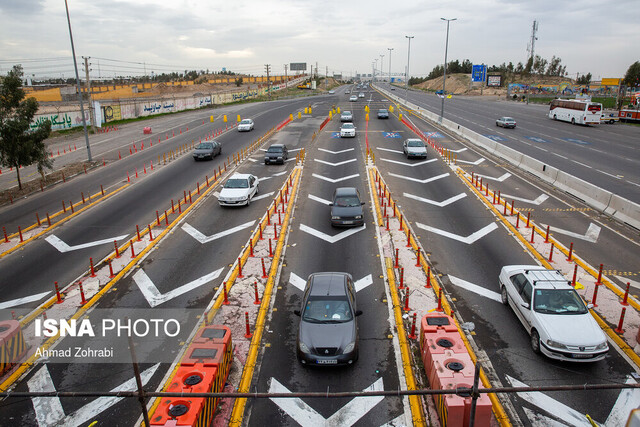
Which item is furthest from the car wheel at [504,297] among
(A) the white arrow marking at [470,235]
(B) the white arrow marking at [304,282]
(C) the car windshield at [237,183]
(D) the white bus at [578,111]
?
(D) the white bus at [578,111]

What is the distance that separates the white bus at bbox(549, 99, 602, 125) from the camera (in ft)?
175

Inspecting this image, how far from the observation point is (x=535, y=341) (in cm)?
1091

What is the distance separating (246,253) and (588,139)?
1623 inches

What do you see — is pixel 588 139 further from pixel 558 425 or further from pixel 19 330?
pixel 19 330

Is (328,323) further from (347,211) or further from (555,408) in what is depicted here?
(347,211)

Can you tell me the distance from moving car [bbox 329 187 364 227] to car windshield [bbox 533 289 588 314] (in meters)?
8.96

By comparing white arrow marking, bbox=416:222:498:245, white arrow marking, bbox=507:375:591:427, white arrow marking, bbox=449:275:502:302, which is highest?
white arrow marking, bbox=416:222:498:245

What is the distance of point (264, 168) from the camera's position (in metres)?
32.0

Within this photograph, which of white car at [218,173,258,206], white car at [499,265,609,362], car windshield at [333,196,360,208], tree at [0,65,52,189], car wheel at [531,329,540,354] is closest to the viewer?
white car at [499,265,609,362]

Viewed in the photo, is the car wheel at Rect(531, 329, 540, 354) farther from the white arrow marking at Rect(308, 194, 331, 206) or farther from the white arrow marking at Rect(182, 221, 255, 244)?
the white arrow marking at Rect(308, 194, 331, 206)

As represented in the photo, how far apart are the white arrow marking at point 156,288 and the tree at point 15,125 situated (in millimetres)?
14614

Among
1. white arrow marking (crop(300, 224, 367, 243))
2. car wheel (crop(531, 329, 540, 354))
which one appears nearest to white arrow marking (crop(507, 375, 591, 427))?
car wheel (crop(531, 329, 540, 354))

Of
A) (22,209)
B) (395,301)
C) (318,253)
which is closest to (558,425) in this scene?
(395,301)

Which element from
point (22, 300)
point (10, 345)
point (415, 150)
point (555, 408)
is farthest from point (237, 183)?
point (555, 408)
